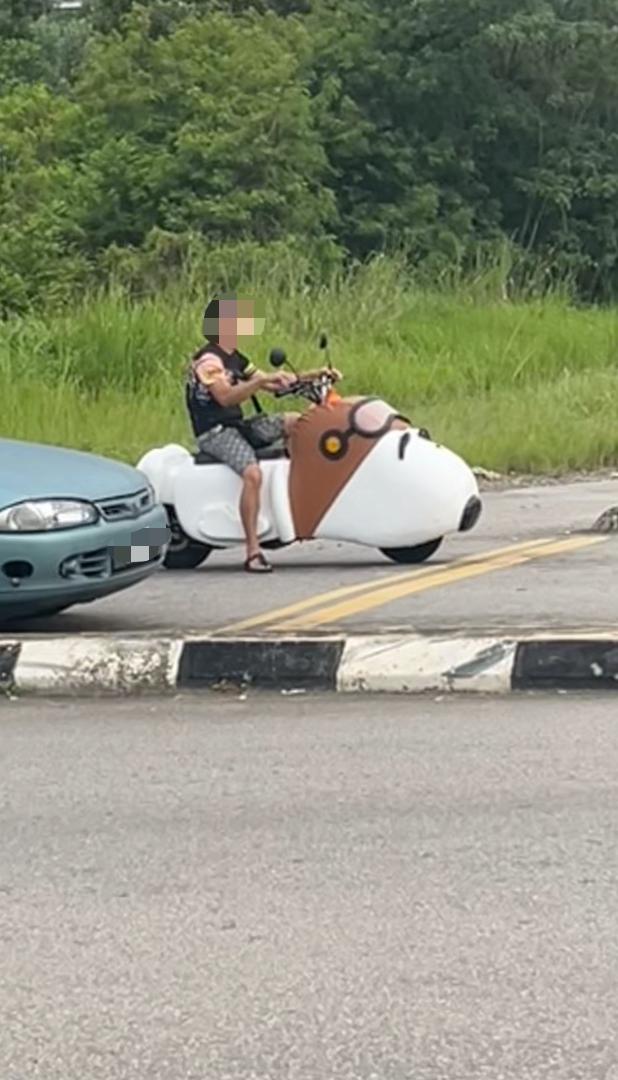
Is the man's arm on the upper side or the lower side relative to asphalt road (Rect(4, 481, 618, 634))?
upper

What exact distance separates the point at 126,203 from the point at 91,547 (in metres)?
23.9

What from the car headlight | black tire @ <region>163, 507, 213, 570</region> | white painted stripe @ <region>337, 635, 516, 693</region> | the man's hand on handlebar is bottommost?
black tire @ <region>163, 507, 213, 570</region>

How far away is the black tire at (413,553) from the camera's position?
10.0 metres

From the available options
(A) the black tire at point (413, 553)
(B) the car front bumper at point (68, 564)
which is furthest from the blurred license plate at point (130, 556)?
(A) the black tire at point (413, 553)

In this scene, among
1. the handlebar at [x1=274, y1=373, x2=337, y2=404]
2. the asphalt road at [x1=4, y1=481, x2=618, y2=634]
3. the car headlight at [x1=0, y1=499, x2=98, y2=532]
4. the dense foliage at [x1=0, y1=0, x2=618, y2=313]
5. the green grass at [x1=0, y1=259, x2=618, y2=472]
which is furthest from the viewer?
the dense foliage at [x1=0, y1=0, x2=618, y2=313]

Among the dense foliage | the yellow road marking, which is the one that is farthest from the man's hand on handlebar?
the dense foliage

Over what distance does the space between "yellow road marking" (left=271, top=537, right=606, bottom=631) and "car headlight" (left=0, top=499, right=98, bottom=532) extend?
971 millimetres

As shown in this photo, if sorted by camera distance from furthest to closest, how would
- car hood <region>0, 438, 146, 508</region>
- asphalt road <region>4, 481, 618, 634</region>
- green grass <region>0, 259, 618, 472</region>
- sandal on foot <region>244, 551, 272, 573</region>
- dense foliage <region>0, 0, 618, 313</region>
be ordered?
dense foliage <region>0, 0, 618, 313</region>, green grass <region>0, 259, 618, 472</region>, sandal on foot <region>244, 551, 272, 573</region>, asphalt road <region>4, 481, 618, 634</region>, car hood <region>0, 438, 146, 508</region>

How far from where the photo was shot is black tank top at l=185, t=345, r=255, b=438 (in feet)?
32.0

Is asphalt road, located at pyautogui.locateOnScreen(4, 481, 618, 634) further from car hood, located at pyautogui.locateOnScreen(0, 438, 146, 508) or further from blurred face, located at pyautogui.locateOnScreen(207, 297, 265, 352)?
blurred face, located at pyautogui.locateOnScreen(207, 297, 265, 352)

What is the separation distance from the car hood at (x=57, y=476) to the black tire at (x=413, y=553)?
84.2 inches

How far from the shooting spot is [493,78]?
3428 cm

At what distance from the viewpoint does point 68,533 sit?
7.57 m

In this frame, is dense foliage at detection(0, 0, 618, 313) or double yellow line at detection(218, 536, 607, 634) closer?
double yellow line at detection(218, 536, 607, 634)
